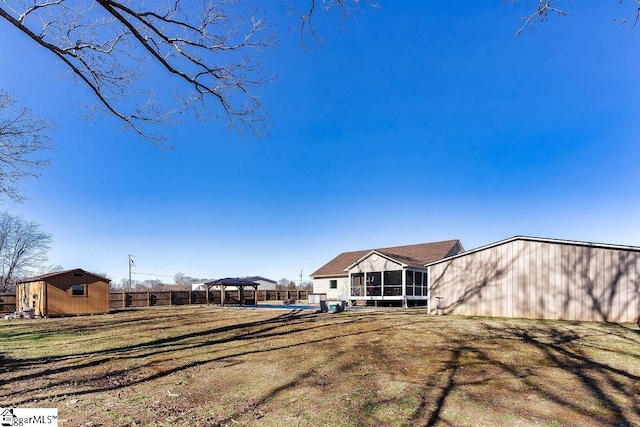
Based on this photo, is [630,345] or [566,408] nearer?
[566,408]

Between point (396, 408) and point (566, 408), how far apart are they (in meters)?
2.37

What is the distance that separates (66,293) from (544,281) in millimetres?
25903

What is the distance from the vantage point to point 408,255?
29.7 meters

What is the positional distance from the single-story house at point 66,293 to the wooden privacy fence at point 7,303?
3.96 ft

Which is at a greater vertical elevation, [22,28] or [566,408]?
[22,28]

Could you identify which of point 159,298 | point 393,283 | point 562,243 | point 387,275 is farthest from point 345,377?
point 159,298

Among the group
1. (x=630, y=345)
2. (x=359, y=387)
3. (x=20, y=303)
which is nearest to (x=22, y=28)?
(x=359, y=387)

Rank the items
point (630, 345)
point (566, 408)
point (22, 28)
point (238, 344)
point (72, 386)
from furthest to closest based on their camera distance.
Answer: point (238, 344) → point (630, 345) → point (72, 386) → point (22, 28) → point (566, 408)

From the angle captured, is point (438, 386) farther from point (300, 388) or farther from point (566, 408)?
point (300, 388)

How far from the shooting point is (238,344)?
1070 centimetres

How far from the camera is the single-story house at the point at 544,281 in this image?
1259 cm

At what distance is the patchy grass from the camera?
502 cm

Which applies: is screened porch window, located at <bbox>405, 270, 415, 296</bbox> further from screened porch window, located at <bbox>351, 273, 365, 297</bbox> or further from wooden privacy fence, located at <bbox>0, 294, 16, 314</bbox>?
wooden privacy fence, located at <bbox>0, 294, 16, 314</bbox>

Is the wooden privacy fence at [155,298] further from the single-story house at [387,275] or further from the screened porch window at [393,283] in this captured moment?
the screened porch window at [393,283]
